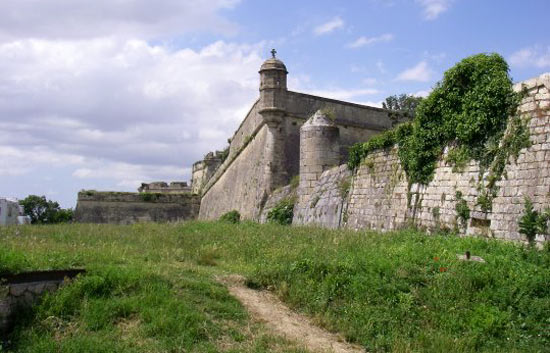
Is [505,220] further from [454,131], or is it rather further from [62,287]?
[62,287]

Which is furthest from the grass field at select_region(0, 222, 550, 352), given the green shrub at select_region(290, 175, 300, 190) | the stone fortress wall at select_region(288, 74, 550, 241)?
the green shrub at select_region(290, 175, 300, 190)

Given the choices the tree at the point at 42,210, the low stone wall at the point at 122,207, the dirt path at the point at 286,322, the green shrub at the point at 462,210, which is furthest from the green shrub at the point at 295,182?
the tree at the point at 42,210

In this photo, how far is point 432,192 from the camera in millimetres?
12320

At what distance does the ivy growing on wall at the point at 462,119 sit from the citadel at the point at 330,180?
0.31 m

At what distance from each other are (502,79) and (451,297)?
5.39 metres

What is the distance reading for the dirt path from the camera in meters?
6.09

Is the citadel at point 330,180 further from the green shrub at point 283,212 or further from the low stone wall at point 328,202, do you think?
the green shrub at point 283,212

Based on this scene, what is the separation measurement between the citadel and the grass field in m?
1.44

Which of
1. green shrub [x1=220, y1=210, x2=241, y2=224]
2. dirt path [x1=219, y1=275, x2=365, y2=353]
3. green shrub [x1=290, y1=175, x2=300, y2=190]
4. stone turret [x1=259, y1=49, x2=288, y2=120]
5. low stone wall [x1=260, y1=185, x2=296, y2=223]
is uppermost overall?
stone turret [x1=259, y1=49, x2=288, y2=120]

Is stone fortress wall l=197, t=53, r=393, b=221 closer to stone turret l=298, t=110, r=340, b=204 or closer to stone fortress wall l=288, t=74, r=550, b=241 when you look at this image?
stone turret l=298, t=110, r=340, b=204

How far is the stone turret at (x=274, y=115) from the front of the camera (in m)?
21.3

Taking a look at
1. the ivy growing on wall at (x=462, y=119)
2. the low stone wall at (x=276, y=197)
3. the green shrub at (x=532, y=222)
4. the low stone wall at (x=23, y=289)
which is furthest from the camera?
the low stone wall at (x=276, y=197)

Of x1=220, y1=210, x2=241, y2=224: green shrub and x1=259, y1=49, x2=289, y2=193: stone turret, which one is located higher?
x1=259, y1=49, x2=289, y2=193: stone turret

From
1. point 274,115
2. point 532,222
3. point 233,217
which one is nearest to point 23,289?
point 532,222
